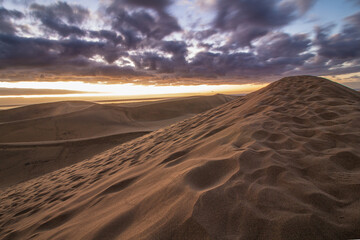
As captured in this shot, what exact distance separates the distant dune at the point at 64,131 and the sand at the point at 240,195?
522 centimetres

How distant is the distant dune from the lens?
7223mm

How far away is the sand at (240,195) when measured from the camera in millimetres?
1105

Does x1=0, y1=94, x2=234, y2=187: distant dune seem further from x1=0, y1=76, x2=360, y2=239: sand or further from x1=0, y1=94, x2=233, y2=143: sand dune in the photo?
x1=0, y1=76, x2=360, y2=239: sand

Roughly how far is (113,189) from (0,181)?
6.67m

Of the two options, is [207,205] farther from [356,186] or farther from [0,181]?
[0,181]

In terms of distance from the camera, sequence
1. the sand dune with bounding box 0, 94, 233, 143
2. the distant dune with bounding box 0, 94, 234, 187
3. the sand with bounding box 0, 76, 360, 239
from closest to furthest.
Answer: the sand with bounding box 0, 76, 360, 239
the distant dune with bounding box 0, 94, 234, 187
the sand dune with bounding box 0, 94, 233, 143

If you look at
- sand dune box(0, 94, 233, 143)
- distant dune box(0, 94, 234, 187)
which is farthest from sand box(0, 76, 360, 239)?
sand dune box(0, 94, 233, 143)

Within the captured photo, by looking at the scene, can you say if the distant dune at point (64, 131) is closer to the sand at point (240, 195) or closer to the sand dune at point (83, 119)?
the sand dune at point (83, 119)

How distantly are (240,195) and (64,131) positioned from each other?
44.2ft

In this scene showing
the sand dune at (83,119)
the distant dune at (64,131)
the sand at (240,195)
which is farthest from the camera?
the sand dune at (83,119)

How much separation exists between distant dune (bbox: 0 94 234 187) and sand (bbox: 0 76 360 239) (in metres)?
5.22

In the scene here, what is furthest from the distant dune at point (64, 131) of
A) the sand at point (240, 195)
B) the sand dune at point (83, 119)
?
the sand at point (240, 195)

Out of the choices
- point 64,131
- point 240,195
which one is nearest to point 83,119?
point 64,131

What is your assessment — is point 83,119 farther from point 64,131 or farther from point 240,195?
point 240,195
